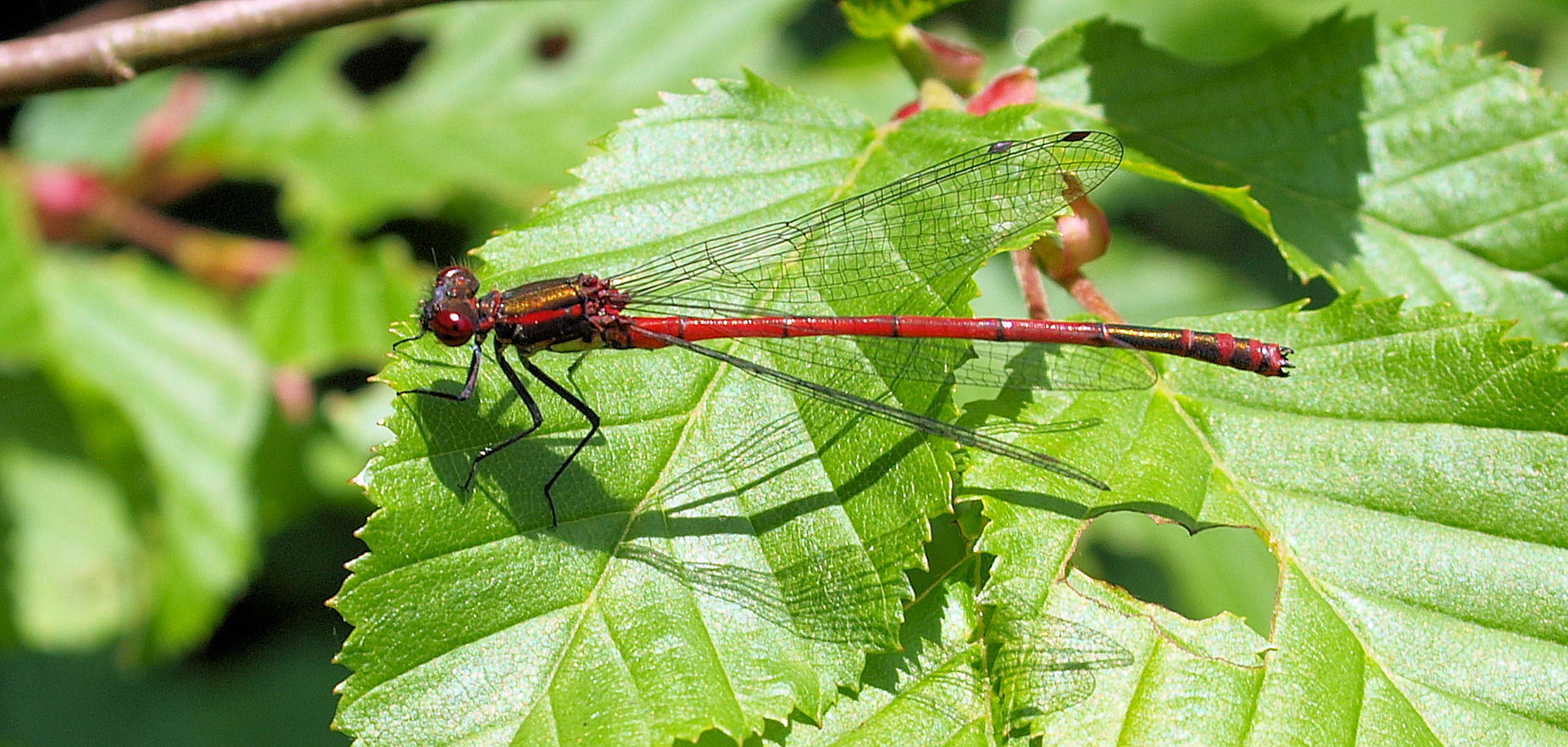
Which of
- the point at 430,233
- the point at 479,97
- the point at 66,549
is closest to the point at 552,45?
the point at 479,97

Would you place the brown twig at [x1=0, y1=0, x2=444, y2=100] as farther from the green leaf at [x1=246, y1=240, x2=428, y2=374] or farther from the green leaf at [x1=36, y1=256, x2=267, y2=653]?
the green leaf at [x1=36, y1=256, x2=267, y2=653]

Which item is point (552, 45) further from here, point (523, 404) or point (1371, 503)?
point (1371, 503)

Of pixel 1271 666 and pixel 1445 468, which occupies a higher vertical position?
pixel 1445 468

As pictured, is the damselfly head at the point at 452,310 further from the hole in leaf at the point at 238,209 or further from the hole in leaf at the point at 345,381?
the hole in leaf at the point at 238,209

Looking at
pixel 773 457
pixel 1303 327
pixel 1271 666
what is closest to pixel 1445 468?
pixel 1303 327

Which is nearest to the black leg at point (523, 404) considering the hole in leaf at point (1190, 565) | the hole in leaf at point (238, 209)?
the hole in leaf at point (1190, 565)

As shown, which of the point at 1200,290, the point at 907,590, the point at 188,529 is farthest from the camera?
the point at 1200,290

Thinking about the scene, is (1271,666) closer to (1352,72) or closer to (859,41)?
(1352,72)
